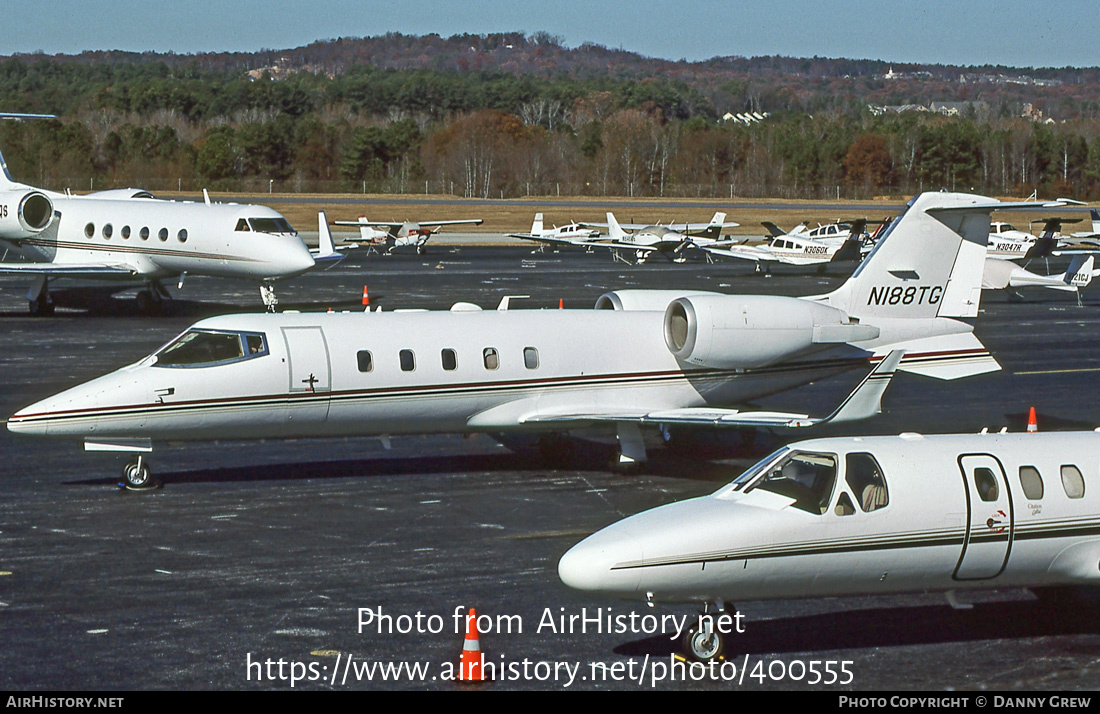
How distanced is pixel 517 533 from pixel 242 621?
4740 millimetres

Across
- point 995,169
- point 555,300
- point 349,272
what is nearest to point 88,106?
point 995,169

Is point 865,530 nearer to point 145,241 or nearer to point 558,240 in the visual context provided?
Result: point 145,241

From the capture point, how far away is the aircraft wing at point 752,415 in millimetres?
16641

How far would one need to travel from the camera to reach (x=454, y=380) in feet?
66.5

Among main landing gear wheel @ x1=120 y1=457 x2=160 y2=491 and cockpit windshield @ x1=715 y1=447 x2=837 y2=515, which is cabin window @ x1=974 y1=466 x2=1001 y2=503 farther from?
main landing gear wheel @ x1=120 y1=457 x2=160 y2=491

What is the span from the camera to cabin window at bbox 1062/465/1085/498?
1281 centimetres

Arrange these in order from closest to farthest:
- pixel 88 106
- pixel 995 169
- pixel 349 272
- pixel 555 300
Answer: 1. pixel 555 300
2. pixel 349 272
3. pixel 995 169
4. pixel 88 106

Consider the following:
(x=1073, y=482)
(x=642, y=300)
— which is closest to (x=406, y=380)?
(x=642, y=300)

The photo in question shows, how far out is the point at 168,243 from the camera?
1644 inches

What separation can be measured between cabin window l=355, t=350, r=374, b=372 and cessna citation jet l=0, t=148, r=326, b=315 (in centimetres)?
2244

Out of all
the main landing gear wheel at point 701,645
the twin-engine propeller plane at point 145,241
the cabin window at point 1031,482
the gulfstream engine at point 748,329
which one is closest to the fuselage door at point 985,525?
the cabin window at point 1031,482

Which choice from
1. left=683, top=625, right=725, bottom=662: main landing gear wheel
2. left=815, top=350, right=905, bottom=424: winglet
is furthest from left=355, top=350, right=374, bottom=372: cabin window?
left=683, top=625, right=725, bottom=662: main landing gear wheel

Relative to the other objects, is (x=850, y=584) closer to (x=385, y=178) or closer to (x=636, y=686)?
(x=636, y=686)

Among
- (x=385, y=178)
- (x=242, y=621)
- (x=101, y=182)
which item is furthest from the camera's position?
(x=385, y=178)
